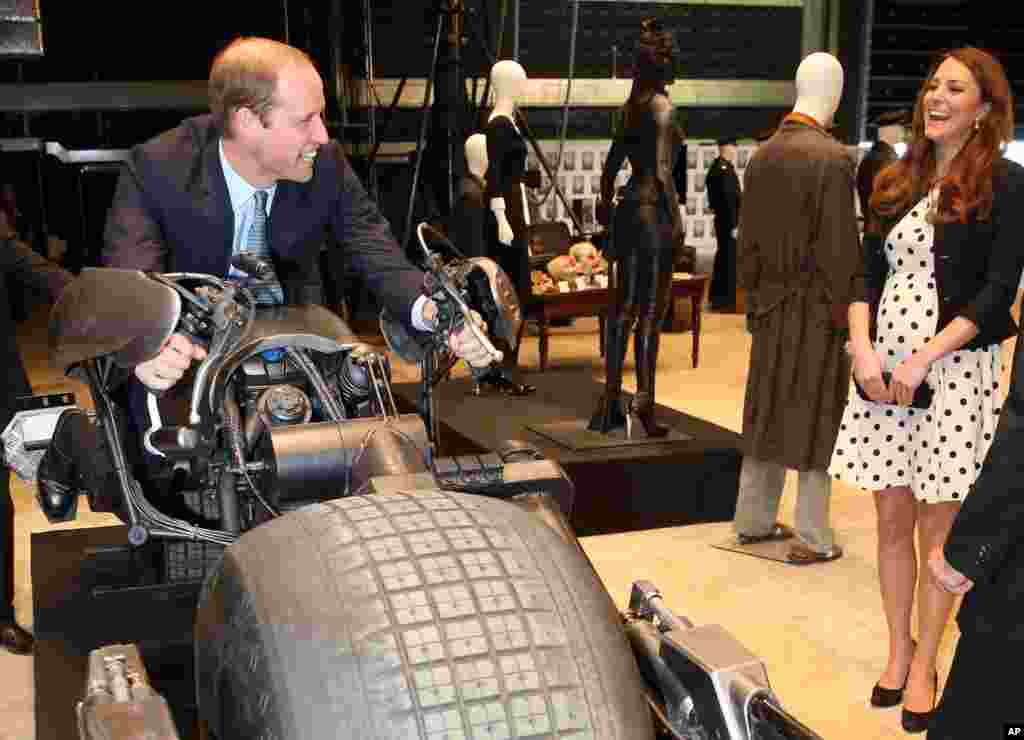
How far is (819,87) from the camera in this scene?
4.17 m

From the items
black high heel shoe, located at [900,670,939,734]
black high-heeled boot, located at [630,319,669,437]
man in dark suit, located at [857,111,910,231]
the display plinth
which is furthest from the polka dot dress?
man in dark suit, located at [857,111,910,231]

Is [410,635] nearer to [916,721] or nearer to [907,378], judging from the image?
[907,378]

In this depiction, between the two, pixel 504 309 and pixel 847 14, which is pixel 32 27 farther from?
pixel 847 14

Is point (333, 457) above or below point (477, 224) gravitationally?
above

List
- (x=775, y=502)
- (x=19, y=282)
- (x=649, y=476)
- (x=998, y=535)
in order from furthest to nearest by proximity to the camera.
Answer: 1. (x=649, y=476)
2. (x=775, y=502)
3. (x=19, y=282)
4. (x=998, y=535)

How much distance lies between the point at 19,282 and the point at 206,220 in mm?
1099

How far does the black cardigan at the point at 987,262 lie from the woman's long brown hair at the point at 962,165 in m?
0.03

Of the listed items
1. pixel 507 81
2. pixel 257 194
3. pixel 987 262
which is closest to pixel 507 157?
pixel 507 81

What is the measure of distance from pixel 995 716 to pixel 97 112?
11.3 m

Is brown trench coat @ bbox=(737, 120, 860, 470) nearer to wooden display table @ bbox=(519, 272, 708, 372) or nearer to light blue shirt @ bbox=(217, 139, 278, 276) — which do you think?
light blue shirt @ bbox=(217, 139, 278, 276)

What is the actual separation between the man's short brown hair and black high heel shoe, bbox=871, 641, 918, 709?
2.19 meters

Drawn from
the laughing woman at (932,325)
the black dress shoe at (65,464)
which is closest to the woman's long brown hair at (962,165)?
the laughing woman at (932,325)

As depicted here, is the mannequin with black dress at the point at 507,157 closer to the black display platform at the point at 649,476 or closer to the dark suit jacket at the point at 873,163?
the black display platform at the point at 649,476

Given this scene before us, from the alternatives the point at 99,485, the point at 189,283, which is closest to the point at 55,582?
the point at 99,485
